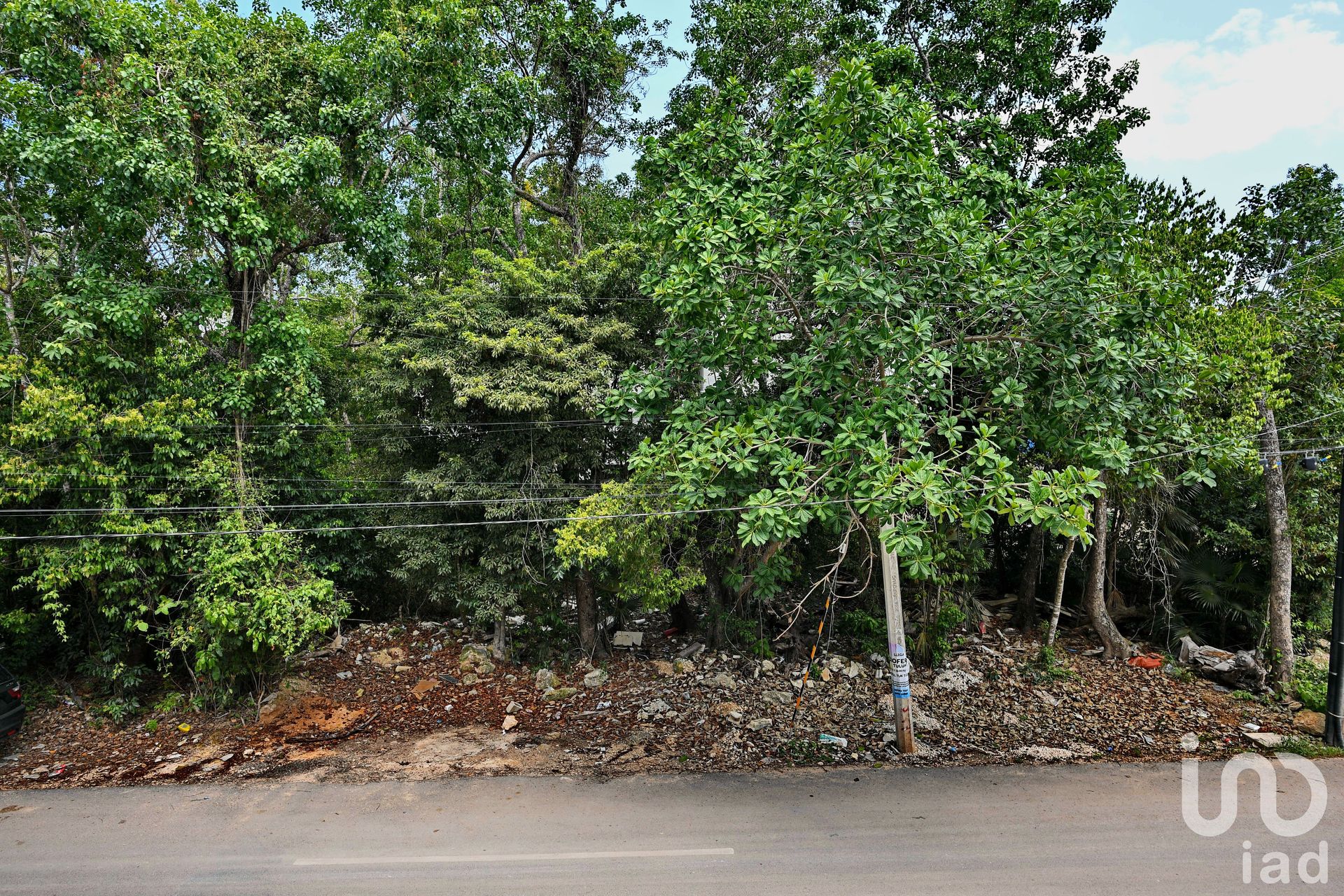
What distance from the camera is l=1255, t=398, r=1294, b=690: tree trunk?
32.1 feet

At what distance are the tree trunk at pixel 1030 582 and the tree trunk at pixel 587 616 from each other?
732 cm

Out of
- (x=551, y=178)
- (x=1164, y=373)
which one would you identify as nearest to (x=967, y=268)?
(x=1164, y=373)

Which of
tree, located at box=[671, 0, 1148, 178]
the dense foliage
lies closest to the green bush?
the dense foliage

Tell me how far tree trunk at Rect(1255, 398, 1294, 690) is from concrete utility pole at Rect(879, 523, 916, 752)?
5.65m

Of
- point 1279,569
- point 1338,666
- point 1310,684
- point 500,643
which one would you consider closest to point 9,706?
point 500,643

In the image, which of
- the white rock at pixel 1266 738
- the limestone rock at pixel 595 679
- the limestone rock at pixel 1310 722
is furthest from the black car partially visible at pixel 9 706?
the limestone rock at pixel 1310 722

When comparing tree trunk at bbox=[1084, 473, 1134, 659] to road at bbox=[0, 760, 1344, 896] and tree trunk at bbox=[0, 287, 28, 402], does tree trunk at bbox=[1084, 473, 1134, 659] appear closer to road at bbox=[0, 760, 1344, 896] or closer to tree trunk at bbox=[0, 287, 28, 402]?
road at bbox=[0, 760, 1344, 896]

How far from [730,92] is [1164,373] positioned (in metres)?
6.07

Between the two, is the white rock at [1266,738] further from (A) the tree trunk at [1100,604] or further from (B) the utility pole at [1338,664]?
(A) the tree trunk at [1100,604]

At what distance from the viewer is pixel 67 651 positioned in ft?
37.9

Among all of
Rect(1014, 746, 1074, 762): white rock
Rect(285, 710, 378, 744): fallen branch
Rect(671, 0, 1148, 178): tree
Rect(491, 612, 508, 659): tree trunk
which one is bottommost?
Rect(1014, 746, 1074, 762): white rock

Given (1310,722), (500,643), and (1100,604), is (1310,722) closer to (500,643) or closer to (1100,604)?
(1100,604)

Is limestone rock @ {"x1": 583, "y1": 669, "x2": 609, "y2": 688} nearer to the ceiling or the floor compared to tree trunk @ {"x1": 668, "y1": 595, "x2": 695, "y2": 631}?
nearer to the floor

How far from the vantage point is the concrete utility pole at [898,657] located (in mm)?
8188
